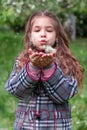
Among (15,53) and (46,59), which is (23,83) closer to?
(46,59)

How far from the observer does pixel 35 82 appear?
3.00 m

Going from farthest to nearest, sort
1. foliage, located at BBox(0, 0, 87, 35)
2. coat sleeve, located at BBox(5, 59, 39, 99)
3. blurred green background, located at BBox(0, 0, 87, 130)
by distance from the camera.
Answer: foliage, located at BBox(0, 0, 87, 35) → blurred green background, located at BBox(0, 0, 87, 130) → coat sleeve, located at BBox(5, 59, 39, 99)

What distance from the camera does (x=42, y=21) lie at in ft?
10.7

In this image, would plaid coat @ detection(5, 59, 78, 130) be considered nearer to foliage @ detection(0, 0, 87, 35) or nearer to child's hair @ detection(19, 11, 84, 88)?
child's hair @ detection(19, 11, 84, 88)

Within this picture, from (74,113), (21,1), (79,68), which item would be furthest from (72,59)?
(21,1)

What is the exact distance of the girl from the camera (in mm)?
2990

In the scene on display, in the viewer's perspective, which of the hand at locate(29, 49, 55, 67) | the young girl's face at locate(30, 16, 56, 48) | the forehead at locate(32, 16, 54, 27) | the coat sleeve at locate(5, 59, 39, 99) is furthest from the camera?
the forehead at locate(32, 16, 54, 27)

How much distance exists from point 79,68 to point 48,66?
40cm

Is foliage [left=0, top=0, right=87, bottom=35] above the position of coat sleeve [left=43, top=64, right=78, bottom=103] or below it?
above

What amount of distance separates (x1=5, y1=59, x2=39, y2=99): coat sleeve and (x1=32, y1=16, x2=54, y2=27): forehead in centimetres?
34

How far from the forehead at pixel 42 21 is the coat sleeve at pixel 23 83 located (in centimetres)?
34

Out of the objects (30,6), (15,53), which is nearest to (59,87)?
(30,6)

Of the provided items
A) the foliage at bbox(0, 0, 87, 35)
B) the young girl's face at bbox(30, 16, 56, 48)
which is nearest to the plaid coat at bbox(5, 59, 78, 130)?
the young girl's face at bbox(30, 16, 56, 48)

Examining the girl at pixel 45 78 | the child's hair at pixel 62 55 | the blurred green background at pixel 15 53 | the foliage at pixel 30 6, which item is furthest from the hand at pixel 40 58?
the foliage at pixel 30 6
